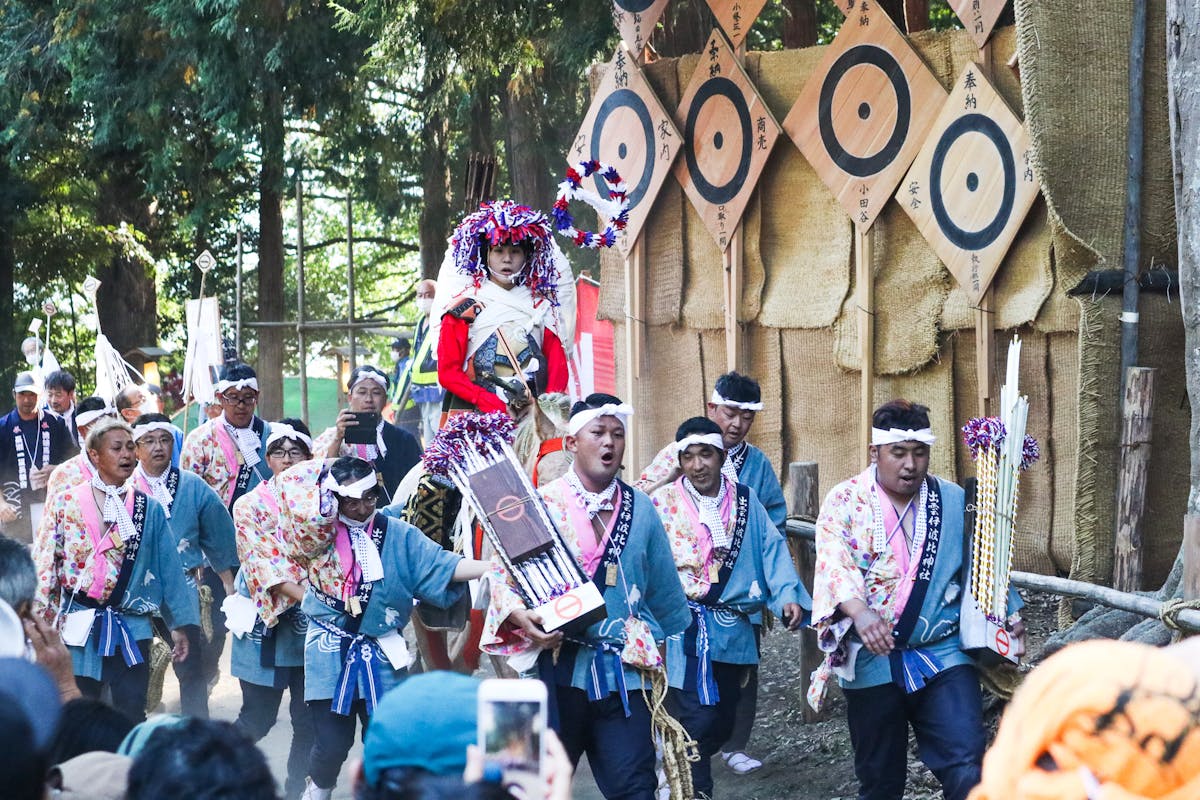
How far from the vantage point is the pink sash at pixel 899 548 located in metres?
6.09

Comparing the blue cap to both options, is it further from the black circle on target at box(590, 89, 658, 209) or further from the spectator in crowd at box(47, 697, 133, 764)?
the black circle on target at box(590, 89, 658, 209)

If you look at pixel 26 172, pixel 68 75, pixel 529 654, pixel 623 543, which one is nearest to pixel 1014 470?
pixel 623 543

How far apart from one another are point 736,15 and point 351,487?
5.20 metres

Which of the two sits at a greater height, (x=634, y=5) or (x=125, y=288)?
(x=634, y=5)

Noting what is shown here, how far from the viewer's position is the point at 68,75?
18.9m

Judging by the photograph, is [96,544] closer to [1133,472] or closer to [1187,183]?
[1133,472]

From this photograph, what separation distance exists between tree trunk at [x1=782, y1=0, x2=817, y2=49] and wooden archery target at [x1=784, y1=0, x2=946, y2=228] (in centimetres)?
144

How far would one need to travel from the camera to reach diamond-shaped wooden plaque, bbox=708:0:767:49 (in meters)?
10.5

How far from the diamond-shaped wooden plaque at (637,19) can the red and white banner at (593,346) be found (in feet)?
7.58

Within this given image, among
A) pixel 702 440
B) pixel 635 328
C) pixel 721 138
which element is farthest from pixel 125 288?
pixel 702 440

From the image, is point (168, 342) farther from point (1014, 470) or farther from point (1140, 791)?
point (1140, 791)

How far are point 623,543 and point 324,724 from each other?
5.60ft

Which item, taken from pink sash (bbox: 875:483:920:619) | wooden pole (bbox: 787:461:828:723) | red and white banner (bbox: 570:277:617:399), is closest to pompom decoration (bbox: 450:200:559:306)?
wooden pole (bbox: 787:461:828:723)

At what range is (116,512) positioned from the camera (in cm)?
751
